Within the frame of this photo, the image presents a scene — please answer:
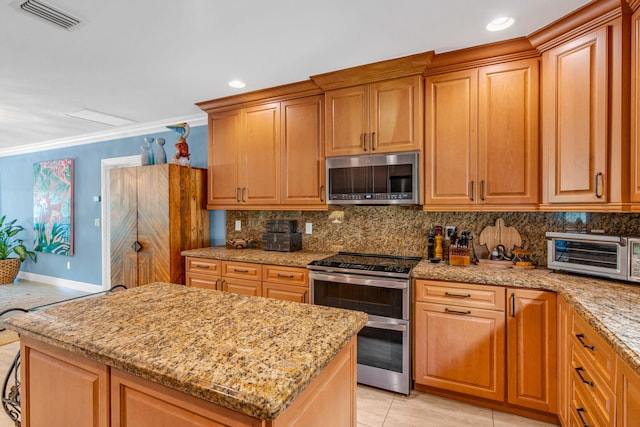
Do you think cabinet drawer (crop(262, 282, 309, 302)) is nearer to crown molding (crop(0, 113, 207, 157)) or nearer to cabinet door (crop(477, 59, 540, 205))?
cabinet door (crop(477, 59, 540, 205))

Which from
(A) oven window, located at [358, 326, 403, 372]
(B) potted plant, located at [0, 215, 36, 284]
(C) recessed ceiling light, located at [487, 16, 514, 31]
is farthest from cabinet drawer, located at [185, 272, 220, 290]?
(B) potted plant, located at [0, 215, 36, 284]

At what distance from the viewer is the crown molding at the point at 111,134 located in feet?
13.3

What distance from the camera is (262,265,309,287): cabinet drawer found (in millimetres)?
2674

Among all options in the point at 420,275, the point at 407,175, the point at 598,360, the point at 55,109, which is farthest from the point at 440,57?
the point at 55,109

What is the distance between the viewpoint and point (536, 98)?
2205 millimetres

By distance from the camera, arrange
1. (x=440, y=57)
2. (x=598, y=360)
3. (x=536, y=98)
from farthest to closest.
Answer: (x=440, y=57), (x=536, y=98), (x=598, y=360)

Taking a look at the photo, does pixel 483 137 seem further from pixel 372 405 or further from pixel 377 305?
pixel 372 405

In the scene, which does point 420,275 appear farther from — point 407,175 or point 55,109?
point 55,109

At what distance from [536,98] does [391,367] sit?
2.16 metres

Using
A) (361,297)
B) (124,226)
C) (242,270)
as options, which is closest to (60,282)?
(124,226)

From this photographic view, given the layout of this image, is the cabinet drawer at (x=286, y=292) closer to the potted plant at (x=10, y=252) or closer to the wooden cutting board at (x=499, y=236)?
the wooden cutting board at (x=499, y=236)

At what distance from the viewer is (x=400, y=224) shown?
2.93 metres

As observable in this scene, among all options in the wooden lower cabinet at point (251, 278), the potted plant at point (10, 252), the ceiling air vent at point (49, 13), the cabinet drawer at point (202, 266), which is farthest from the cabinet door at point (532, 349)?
the potted plant at point (10, 252)

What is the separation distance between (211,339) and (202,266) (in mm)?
2310
